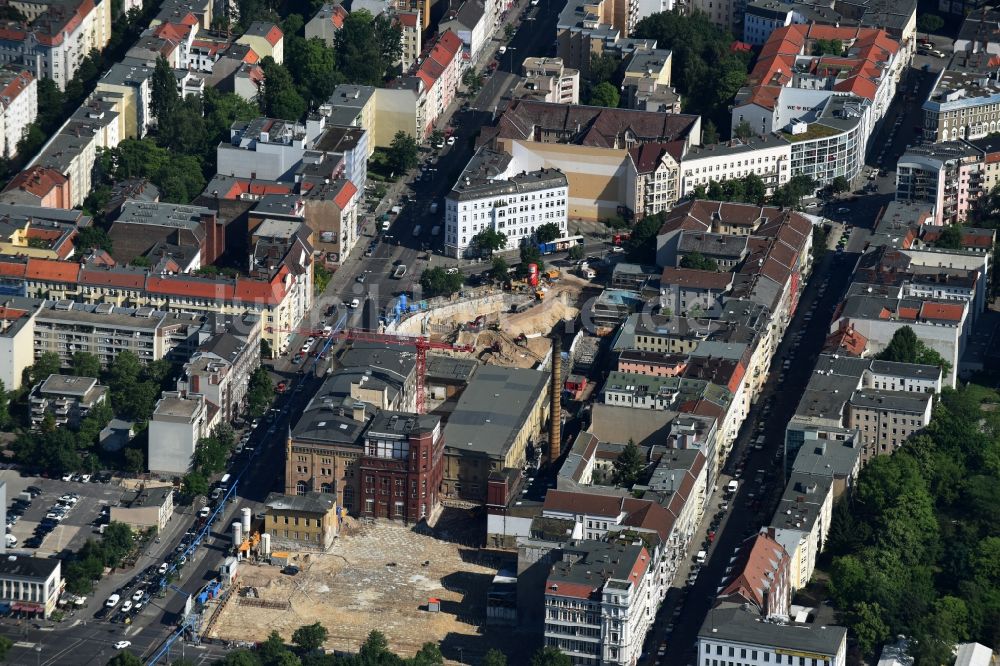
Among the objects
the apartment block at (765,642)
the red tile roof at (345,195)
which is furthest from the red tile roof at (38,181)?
the apartment block at (765,642)

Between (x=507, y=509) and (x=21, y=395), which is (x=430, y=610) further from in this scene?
(x=21, y=395)

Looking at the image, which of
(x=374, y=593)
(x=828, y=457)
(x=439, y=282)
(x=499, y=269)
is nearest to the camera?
(x=374, y=593)

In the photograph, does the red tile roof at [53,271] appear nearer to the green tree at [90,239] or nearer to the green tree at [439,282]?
the green tree at [90,239]

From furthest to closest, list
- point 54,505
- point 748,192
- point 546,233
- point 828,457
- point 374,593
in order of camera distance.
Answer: point 748,192, point 546,233, point 54,505, point 828,457, point 374,593

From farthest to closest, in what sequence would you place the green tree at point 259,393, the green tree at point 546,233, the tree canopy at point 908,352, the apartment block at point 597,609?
the green tree at point 546,233
the tree canopy at point 908,352
the green tree at point 259,393
the apartment block at point 597,609

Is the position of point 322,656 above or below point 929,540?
below

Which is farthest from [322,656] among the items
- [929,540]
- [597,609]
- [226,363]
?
[929,540]

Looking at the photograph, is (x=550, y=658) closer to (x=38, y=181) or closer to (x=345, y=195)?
(x=345, y=195)
